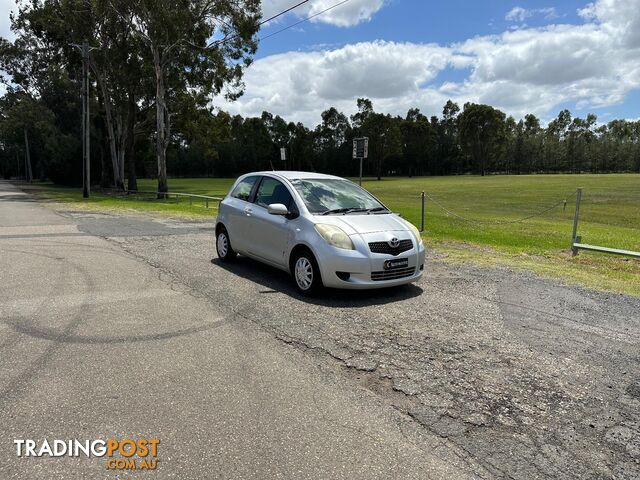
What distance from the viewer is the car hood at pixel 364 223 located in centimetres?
642

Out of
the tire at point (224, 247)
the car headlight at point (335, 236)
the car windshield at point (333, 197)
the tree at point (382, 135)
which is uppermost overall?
the tree at point (382, 135)

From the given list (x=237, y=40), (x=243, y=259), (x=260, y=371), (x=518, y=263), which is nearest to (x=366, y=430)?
(x=260, y=371)

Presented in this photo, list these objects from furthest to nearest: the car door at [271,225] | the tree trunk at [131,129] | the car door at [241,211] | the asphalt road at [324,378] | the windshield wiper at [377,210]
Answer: the tree trunk at [131,129] → the car door at [241,211] → the windshield wiper at [377,210] → the car door at [271,225] → the asphalt road at [324,378]

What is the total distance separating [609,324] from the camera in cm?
556

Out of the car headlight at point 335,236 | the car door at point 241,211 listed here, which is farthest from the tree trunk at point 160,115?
the car headlight at point 335,236

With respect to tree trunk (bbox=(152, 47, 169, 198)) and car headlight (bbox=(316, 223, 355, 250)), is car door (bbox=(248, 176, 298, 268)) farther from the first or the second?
tree trunk (bbox=(152, 47, 169, 198))

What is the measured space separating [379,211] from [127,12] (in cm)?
2823

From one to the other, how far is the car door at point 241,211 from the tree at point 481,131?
98.2 m

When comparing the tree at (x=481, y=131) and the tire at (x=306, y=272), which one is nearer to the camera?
the tire at (x=306, y=272)

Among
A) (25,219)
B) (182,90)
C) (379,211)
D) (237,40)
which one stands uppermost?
(237,40)

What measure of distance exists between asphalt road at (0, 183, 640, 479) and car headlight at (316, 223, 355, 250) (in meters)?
0.76

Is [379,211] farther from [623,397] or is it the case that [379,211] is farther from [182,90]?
[182,90]

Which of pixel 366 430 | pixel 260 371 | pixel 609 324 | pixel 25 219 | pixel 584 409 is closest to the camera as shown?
pixel 366 430

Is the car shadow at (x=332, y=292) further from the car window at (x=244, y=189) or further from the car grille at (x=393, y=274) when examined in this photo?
the car window at (x=244, y=189)
